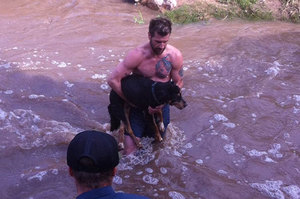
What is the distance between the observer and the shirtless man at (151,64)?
12.6 ft

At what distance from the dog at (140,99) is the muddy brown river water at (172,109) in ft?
1.23

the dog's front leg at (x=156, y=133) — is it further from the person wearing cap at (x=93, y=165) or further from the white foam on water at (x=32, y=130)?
the person wearing cap at (x=93, y=165)

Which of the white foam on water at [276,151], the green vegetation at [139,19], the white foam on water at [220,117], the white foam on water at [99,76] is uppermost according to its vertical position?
the white foam on water at [276,151]

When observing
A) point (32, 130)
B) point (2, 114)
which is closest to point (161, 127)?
point (32, 130)

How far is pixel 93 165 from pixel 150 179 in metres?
2.30

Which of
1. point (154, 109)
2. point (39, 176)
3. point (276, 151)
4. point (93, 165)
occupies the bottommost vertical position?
point (39, 176)

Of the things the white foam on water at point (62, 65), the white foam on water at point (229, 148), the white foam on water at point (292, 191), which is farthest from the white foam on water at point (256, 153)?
the white foam on water at point (62, 65)

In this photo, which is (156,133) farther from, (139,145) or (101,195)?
(101,195)

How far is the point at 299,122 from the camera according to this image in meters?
5.19

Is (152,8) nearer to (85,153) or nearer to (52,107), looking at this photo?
(52,107)

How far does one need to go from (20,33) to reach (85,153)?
22.6ft

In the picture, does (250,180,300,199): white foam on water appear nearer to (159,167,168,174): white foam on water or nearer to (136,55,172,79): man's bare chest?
(159,167,168,174): white foam on water

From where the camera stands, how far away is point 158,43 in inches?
152

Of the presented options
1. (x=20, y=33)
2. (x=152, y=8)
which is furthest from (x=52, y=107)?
(x=152, y=8)
